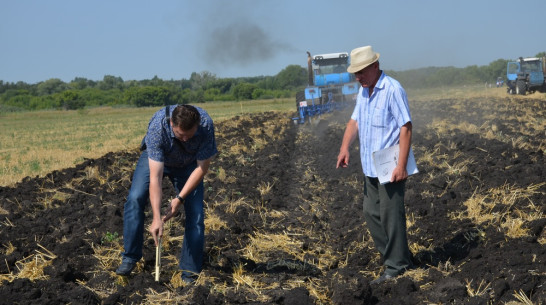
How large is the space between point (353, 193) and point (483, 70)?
84.9 meters

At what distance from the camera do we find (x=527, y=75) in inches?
1374

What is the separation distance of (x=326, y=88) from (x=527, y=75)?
16.6m

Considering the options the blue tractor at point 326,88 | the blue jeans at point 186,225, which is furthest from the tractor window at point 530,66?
the blue jeans at point 186,225

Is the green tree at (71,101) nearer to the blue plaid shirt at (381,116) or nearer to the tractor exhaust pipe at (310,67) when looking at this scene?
the tractor exhaust pipe at (310,67)

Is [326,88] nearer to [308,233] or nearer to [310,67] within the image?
[310,67]

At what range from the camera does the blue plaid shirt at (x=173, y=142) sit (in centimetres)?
491

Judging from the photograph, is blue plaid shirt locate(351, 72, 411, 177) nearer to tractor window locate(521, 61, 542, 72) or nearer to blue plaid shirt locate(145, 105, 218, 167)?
blue plaid shirt locate(145, 105, 218, 167)

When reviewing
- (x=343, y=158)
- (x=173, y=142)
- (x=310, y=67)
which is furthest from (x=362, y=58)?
(x=310, y=67)

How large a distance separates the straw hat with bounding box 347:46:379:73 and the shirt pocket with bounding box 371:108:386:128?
39 centimetres

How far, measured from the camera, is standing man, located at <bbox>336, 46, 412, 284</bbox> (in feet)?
16.2

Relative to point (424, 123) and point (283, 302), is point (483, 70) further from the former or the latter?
point (283, 302)

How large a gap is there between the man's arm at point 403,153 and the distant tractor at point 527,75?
32841 mm

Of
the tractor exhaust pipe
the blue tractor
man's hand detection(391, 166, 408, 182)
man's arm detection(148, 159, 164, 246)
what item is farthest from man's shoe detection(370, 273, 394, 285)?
the tractor exhaust pipe

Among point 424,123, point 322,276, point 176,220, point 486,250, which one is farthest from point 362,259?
point 424,123
